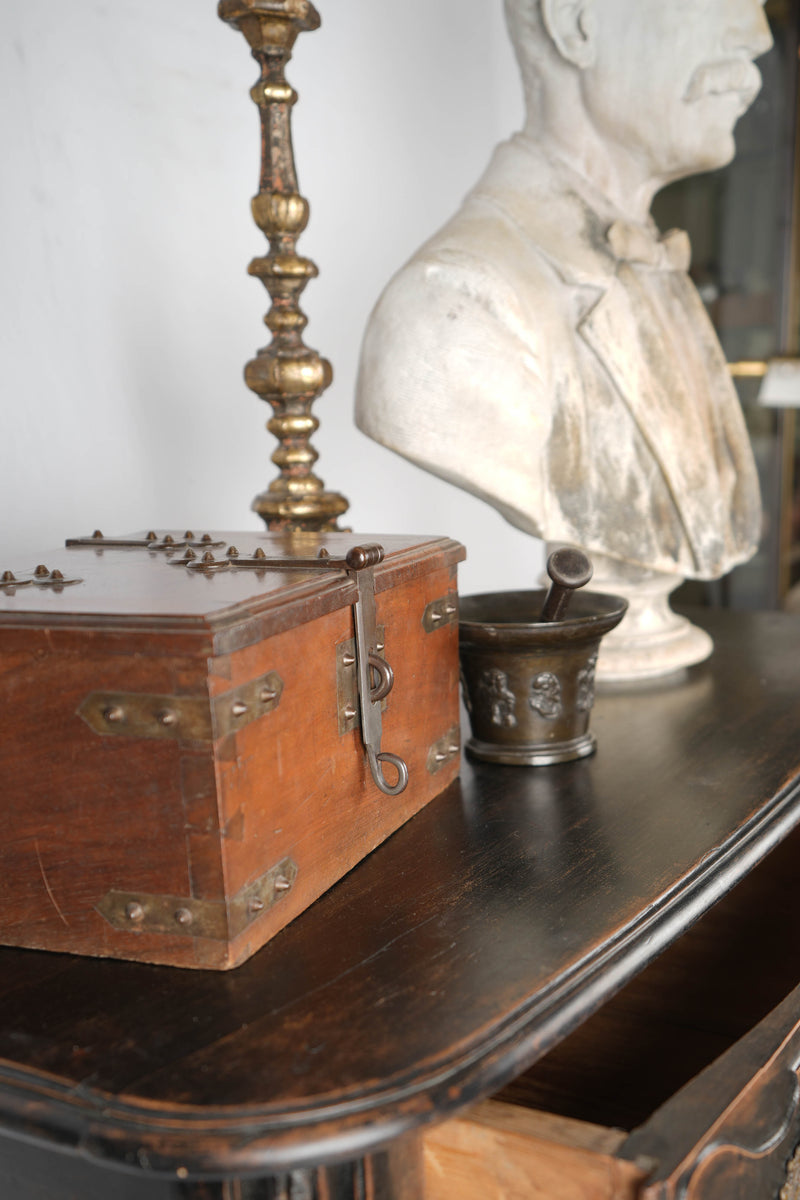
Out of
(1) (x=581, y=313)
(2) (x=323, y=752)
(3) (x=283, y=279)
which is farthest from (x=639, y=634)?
(2) (x=323, y=752)

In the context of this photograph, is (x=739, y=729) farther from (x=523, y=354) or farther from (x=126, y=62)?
(x=126, y=62)

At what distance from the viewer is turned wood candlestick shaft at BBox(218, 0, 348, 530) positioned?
3.82 ft

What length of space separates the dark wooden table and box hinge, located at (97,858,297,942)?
0.03 m

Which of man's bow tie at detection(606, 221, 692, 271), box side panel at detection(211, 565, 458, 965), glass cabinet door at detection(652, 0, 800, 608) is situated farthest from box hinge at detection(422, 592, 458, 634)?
glass cabinet door at detection(652, 0, 800, 608)

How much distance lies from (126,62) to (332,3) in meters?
0.55

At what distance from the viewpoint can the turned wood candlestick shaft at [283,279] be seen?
116cm

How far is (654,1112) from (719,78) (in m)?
1.11

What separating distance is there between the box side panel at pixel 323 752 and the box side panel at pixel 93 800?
20 mm

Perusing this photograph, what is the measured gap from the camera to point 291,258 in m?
1.23

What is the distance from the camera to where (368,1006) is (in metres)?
0.67

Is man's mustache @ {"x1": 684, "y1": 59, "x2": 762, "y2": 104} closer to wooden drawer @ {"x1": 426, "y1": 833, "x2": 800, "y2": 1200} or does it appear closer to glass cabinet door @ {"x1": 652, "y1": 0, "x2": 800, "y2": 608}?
wooden drawer @ {"x1": 426, "y1": 833, "x2": 800, "y2": 1200}

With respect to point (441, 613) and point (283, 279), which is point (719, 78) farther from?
point (441, 613)

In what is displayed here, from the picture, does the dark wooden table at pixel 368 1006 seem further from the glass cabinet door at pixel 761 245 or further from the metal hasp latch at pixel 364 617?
the glass cabinet door at pixel 761 245

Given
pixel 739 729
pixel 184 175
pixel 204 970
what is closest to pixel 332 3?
pixel 184 175
